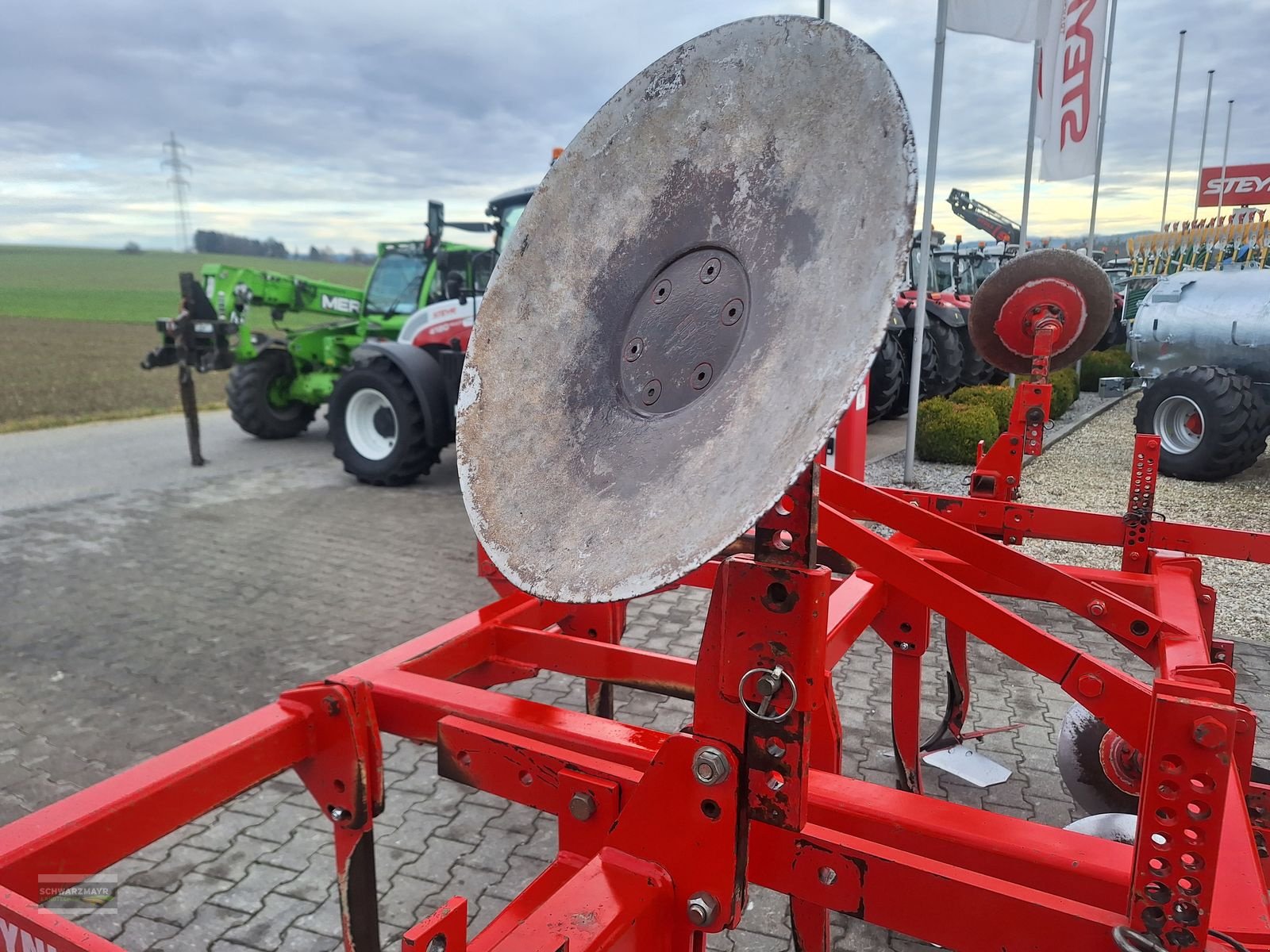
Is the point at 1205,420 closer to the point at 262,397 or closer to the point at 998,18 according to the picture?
the point at 998,18

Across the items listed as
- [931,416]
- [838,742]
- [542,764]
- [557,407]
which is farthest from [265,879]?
[931,416]

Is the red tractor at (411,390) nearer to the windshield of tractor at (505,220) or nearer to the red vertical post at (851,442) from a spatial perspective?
the windshield of tractor at (505,220)

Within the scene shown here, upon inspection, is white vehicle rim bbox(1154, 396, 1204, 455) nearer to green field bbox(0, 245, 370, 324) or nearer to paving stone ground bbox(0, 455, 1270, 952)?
paving stone ground bbox(0, 455, 1270, 952)

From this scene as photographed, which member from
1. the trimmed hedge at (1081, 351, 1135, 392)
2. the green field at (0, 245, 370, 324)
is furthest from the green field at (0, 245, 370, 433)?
the trimmed hedge at (1081, 351, 1135, 392)

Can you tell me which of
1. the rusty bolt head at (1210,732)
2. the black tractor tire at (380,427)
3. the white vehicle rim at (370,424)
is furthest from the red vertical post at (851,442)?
the rusty bolt head at (1210,732)

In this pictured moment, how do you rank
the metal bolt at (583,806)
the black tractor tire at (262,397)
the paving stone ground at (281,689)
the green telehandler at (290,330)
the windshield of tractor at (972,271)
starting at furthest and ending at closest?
the windshield of tractor at (972,271) < the black tractor tire at (262,397) < the green telehandler at (290,330) < the paving stone ground at (281,689) < the metal bolt at (583,806)

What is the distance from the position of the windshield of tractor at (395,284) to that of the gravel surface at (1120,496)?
18.3 ft

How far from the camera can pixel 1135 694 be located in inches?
71.2

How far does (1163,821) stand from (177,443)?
11810mm

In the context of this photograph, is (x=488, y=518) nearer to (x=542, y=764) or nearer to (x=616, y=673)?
(x=542, y=764)

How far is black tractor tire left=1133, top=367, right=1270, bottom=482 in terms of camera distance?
7.86 m

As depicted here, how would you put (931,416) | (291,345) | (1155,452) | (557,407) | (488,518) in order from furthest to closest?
(291,345) < (931,416) < (1155,452) < (557,407) < (488,518)

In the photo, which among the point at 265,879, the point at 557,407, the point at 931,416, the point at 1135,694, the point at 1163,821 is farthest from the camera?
the point at 931,416

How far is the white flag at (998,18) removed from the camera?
7.51m
